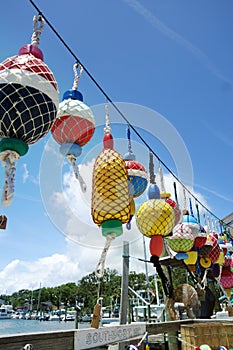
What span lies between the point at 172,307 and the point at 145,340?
2.17 meters

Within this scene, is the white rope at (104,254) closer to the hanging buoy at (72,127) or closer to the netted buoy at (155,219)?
the hanging buoy at (72,127)

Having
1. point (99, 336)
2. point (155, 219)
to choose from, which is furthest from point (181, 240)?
point (99, 336)

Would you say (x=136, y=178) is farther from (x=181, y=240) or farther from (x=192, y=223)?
(x=192, y=223)

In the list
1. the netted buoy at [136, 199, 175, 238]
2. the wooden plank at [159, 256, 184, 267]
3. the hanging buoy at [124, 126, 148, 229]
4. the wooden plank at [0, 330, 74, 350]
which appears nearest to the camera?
the wooden plank at [0, 330, 74, 350]

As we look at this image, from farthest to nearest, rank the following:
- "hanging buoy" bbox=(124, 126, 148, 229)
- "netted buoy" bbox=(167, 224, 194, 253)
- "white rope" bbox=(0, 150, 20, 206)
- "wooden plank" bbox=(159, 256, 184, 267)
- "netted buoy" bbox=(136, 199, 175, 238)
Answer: "wooden plank" bbox=(159, 256, 184, 267)
"netted buoy" bbox=(167, 224, 194, 253)
"netted buoy" bbox=(136, 199, 175, 238)
"hanging buoy" bbox=(124, 126, 148, 229)
"white rope" bbox=(0, 150, 20, 206)

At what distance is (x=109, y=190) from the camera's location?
167cm

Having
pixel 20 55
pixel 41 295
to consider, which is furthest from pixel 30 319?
pixel 20 55

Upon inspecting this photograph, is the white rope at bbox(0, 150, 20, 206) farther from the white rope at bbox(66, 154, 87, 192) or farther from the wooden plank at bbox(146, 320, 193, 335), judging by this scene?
the wooden plank at bbox(146, 320, 193, 335)

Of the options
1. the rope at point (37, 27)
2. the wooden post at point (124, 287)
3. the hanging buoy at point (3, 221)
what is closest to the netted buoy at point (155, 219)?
the hanging buoy at point (3, 221)

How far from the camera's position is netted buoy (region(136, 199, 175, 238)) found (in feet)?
7.90

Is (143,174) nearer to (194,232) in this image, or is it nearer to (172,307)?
(194,232)

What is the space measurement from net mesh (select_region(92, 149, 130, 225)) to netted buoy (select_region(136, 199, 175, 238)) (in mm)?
749

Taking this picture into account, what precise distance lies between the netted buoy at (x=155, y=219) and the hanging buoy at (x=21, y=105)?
137 cm

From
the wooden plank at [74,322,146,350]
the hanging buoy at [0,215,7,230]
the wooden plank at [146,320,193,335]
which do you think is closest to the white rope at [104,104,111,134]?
the hanging buoy at [0,215,7,230]
